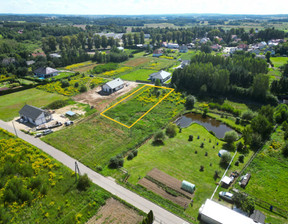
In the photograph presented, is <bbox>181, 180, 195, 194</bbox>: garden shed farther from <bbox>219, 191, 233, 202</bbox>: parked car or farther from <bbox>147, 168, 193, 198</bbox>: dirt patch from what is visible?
<bbox>219, 191, 233, 202</bbox>: parked car

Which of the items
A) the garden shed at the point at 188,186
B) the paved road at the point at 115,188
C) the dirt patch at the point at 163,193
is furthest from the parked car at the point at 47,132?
the garden shed at the point at 188,186

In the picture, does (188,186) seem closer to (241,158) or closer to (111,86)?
(241,158)

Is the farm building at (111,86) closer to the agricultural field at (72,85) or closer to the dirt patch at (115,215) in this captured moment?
the agricultural field at (72,85)

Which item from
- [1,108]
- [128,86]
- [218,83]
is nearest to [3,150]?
[1,108]

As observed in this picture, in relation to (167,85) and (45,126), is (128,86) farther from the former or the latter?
(45,126)

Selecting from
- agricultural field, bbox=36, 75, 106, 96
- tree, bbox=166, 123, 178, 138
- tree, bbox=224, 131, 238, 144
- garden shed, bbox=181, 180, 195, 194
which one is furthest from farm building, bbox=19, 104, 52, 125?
tree, bbox=224, 131, 238, 144

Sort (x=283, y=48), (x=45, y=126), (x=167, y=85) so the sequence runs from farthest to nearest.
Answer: (x=283, y=48)
(x=167, y=85)
(x=45, y=126)
